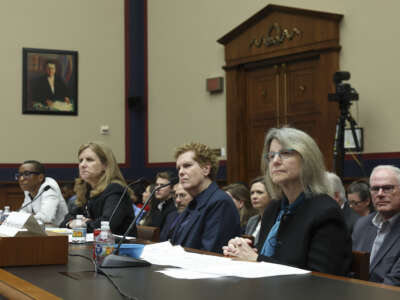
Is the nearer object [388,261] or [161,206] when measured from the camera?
[388,261]

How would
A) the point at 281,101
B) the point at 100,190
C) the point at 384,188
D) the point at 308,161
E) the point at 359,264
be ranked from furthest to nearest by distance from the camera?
the point at 281,101, the point at 100,190, the point at 384,188, the point at 308,161, the point at 359,264

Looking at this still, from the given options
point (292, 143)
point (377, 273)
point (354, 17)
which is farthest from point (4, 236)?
point (354, 17)

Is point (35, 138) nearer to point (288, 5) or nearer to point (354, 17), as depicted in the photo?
point (288, 5)

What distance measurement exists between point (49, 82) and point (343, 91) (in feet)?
16.8

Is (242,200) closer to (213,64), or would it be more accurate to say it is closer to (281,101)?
(281,101)

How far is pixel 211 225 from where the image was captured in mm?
3580

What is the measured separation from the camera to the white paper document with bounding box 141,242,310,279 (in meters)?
2.16

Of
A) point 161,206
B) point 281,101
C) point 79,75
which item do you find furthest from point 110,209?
point 79,75

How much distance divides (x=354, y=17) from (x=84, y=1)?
4.85 meters

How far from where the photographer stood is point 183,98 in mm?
9883

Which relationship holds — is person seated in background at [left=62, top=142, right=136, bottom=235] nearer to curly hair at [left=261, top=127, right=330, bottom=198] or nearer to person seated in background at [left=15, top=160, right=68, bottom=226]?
person seated in background at [left=15, top=160, right=68, bottom=226]

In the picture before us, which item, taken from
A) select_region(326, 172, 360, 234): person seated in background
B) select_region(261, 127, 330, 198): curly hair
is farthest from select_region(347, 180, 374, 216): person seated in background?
select_region(261, 127, 330, 198): curly hair

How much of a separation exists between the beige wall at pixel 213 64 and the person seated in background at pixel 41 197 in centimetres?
341

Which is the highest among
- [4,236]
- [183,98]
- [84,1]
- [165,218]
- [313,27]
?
[84,1]
